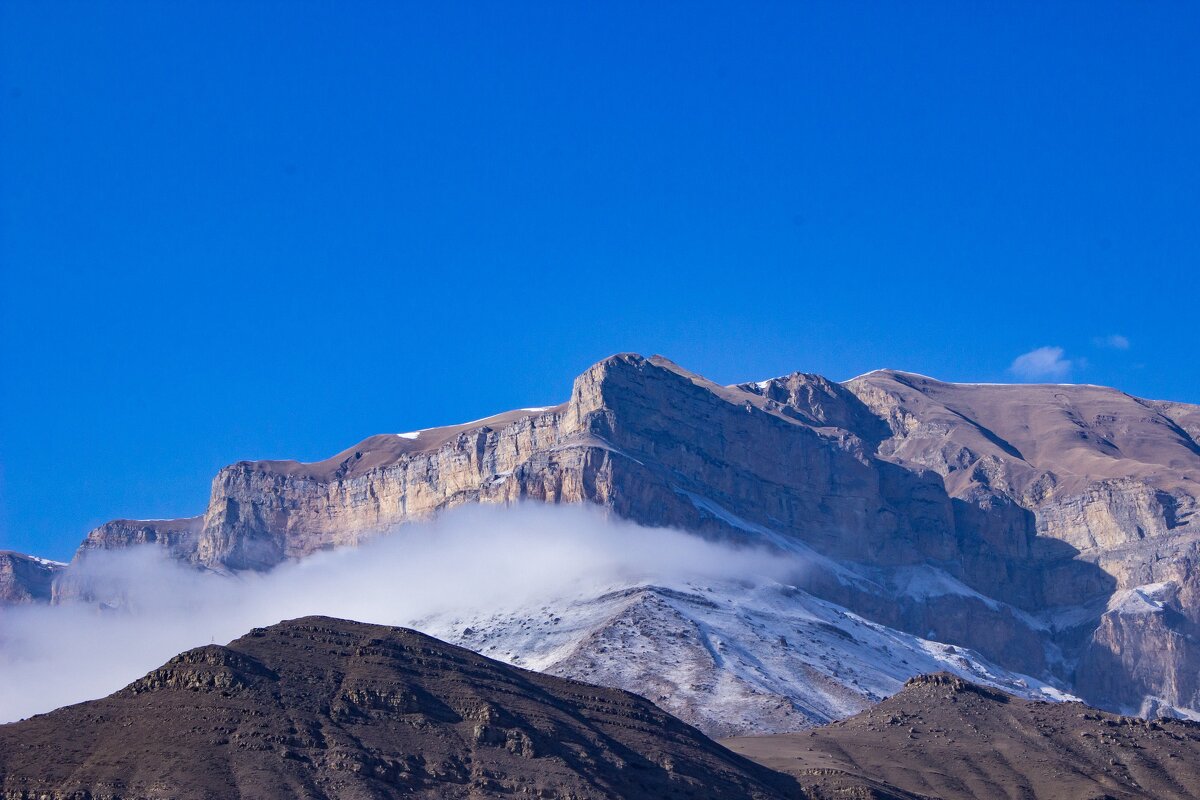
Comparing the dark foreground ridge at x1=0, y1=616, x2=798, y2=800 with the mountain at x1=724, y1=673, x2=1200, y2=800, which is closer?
the dark foreground ridge at x1=0, y1=616, x2=798, y2=800

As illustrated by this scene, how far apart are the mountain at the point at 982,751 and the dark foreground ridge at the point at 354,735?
1614cm

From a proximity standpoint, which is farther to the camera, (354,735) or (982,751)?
(982,751)

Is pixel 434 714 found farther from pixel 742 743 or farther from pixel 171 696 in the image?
pixel 742 743

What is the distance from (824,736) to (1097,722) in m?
28.4

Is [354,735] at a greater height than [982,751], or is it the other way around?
[354,735]

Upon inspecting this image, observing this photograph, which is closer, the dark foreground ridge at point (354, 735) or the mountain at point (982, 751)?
the dark foreground ridge at point (354, 735)

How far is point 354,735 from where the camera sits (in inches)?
5344

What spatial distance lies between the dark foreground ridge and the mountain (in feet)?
53.0

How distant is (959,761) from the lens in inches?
6905

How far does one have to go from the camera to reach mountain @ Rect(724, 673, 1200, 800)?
167 metres

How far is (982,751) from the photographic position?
17812 centimetres

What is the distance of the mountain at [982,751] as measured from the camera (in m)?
167

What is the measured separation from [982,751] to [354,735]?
230ft

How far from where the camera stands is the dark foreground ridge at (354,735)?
124062 mm
